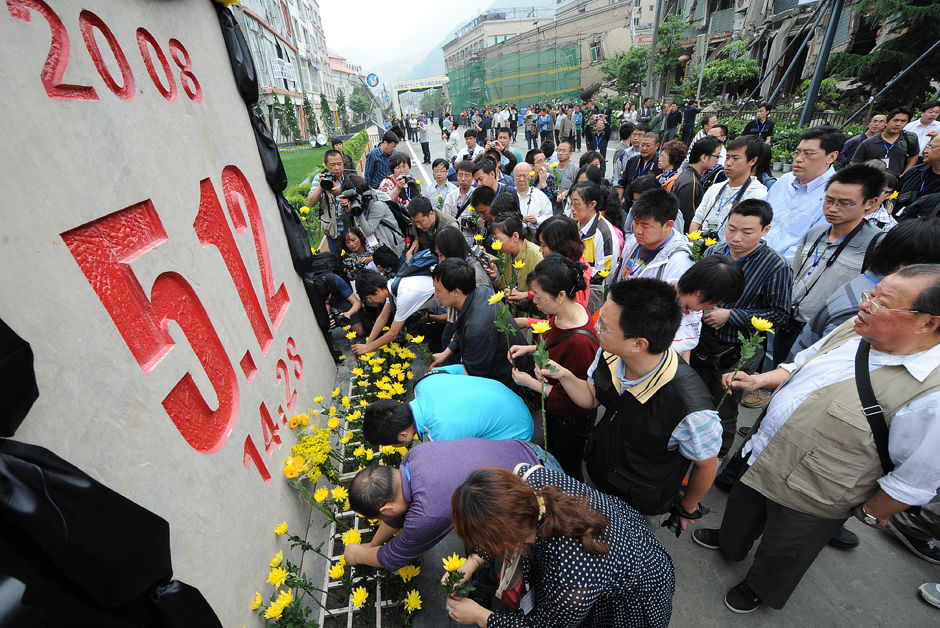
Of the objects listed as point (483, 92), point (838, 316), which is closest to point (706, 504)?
point (838, 316)

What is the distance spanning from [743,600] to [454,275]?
7.57 ft

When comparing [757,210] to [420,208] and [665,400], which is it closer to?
[665,400]

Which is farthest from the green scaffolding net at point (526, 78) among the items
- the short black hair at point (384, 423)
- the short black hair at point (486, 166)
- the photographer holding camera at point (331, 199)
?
the short black hair at point (384, 423)

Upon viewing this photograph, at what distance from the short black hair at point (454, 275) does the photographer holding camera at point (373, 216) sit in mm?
2002

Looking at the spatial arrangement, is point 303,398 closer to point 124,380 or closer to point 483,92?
point 124,380

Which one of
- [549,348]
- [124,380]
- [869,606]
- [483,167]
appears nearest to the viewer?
[124,380]

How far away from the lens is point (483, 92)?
3897 centimetres

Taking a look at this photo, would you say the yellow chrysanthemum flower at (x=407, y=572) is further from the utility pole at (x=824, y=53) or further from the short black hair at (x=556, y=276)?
the utility pole at (x=824, y=53)

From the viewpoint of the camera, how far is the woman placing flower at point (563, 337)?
217 cm

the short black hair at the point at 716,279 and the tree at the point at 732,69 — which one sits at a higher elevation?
the tree at the point at 732,69

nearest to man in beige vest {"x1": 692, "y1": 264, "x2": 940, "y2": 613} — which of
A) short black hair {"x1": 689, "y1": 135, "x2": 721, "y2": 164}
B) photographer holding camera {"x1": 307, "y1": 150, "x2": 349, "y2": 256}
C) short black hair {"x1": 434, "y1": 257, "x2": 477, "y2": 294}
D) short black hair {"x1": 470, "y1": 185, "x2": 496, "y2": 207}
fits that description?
short black hair {"x1": 434, "y1": 257, "x2": 477, "y2": 294}

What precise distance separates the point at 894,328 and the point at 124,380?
2.64 meters

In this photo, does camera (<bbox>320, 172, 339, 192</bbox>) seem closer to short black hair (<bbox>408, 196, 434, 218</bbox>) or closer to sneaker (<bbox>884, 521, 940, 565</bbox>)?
short black hair (<bbox>408, 196, 434, 218</bbox>)

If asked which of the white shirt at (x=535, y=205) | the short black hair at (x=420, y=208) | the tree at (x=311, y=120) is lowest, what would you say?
the white shirt at (x=535, y=205)
